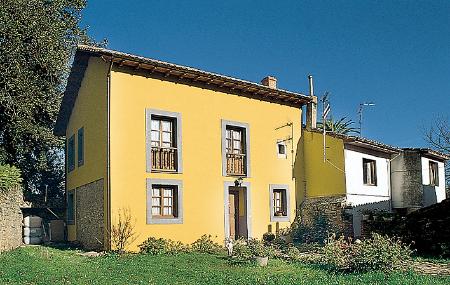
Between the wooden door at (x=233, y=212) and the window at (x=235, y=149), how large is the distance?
41.8 inches

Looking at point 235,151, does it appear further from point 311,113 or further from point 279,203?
point 311,113

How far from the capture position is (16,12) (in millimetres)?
24578

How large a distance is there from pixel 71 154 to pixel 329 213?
12.7m

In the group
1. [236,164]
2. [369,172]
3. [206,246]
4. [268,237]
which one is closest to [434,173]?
[369,172]

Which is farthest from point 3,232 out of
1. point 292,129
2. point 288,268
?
point 292,129

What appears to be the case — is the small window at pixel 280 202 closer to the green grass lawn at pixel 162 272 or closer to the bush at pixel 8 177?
the green grass lawn at pixel 162 272

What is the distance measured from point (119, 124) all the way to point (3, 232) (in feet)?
19.0

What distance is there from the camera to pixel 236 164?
21469mm

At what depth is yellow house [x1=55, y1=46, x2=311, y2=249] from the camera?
18.3 metres

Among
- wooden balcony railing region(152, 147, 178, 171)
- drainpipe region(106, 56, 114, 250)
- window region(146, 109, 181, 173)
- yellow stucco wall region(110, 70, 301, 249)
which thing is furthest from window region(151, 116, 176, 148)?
drainpipe region(106, 56, 114, 250)

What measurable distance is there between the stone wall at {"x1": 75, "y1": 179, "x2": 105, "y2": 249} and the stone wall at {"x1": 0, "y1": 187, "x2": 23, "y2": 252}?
Answer: 8.17ft

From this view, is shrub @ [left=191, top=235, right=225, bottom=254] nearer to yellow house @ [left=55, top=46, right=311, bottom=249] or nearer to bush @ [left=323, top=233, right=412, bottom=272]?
yellow house @ [left=55, top=46, right=311, bottom=249]

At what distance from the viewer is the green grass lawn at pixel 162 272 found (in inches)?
468

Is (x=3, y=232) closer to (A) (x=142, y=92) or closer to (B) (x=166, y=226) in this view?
(B) (x=166, y=226)
